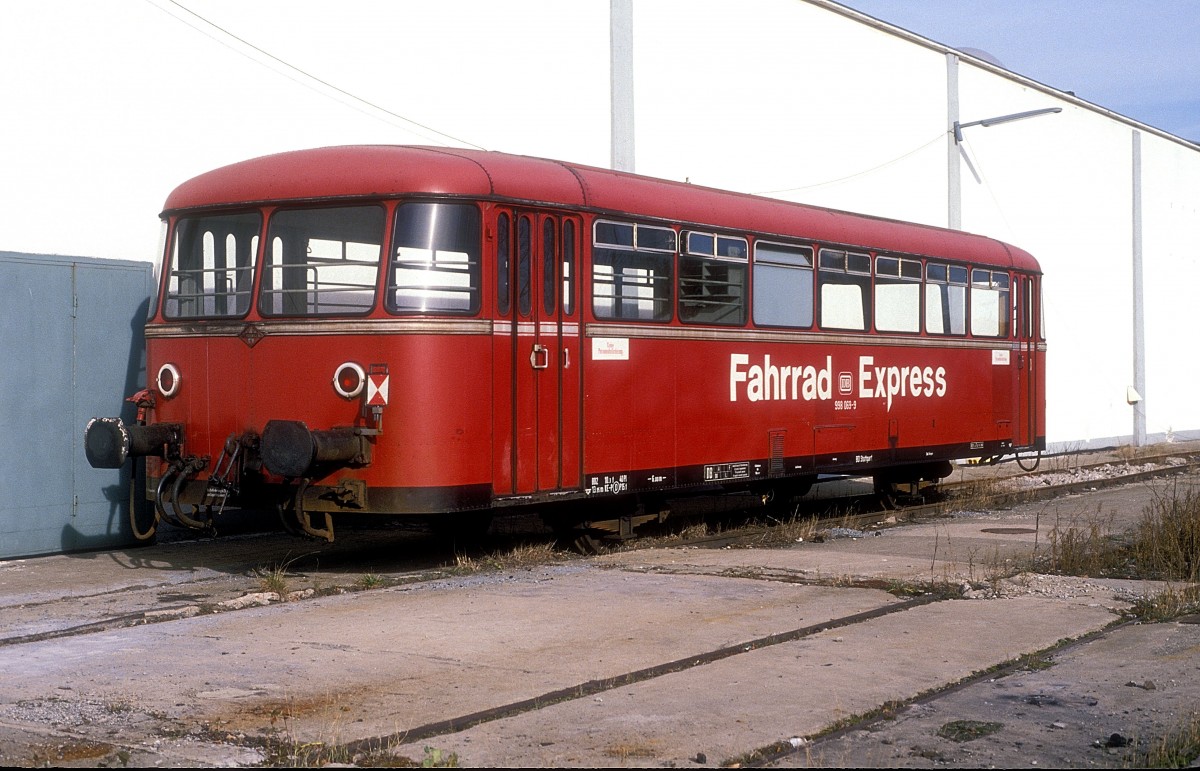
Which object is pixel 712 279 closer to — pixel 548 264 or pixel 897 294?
pixel 548 264

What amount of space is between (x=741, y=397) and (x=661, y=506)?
1272mm

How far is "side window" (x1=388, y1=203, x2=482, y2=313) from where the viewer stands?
33.8 feet

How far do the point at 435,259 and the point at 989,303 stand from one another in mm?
9441

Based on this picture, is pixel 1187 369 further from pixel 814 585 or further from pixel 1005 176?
pixel 814 585

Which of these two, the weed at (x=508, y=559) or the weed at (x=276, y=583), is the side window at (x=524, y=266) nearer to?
the weed at (x=508, y=559)

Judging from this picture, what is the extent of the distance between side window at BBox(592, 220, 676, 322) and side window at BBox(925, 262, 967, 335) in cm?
495

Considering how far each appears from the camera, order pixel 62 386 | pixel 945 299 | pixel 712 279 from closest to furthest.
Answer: pixel 62 386 → pixel 712 279 → pixel 945 299

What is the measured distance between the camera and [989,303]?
17.7 meters

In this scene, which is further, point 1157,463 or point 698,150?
Answer: point 1157,463

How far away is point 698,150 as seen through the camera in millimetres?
20234

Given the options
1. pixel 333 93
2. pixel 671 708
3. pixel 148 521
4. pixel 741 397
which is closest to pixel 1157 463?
pixel 741 397

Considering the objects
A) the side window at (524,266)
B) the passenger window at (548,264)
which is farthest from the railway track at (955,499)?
the side window at (524,266)

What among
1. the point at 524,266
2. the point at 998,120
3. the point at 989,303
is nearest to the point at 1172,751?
the point at 524,266

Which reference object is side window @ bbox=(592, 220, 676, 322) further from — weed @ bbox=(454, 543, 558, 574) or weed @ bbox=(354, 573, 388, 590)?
weed @ bbox=(354, 573, 388, 590)
